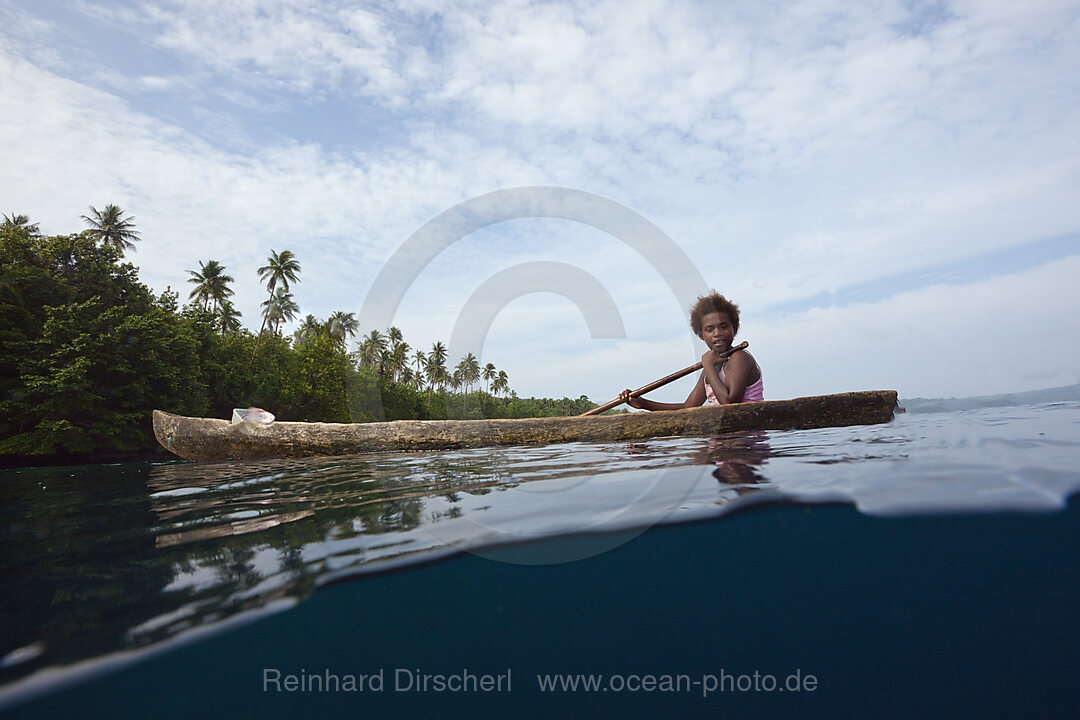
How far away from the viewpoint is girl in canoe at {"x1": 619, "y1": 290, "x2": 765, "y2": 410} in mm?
6582

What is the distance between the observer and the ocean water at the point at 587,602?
69.7 inches

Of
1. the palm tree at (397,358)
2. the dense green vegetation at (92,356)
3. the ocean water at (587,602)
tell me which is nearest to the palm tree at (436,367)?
the palm tree at (397,358)

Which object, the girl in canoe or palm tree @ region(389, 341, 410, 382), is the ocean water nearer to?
the girl in canoe

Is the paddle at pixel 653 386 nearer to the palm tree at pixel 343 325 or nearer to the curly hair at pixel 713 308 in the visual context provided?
the curly hair at pixel 713 308

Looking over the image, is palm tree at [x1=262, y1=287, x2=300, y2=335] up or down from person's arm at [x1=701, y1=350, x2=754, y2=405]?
up

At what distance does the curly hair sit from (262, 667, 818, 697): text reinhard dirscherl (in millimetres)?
5886

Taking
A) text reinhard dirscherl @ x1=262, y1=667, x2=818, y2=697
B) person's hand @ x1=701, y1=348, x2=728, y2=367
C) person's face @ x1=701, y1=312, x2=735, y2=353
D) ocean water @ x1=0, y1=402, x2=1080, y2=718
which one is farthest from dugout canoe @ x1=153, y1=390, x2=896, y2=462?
text reinhard dirscherl @ x1=262, y1=667, x2=818, y2=697

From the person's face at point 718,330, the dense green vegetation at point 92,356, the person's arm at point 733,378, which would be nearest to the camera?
the person's arm at point 733,378

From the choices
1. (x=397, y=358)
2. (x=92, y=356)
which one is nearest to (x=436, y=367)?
(x=397, y=358)

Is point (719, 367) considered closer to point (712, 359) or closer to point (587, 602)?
point (712, 359)

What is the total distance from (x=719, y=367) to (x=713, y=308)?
91 centimetres

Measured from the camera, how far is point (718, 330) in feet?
23.4

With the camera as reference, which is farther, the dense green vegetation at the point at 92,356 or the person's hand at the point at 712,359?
the dense green vegetation at the point at 92,356

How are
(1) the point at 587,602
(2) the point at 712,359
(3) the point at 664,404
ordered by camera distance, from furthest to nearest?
(3) the point at 664,404 → (2) the point at 712,359 → (1) the point at 587,602
